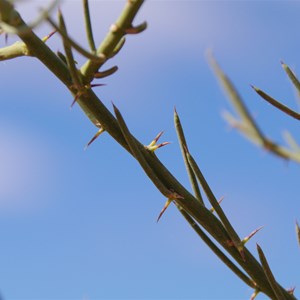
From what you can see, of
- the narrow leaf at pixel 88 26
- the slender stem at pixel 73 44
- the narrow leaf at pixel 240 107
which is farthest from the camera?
the narrow leaf at pixel 88 26

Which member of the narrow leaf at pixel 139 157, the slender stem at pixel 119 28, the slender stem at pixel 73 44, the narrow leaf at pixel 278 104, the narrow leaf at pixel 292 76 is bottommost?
the narrow leaf at pixel 139 157

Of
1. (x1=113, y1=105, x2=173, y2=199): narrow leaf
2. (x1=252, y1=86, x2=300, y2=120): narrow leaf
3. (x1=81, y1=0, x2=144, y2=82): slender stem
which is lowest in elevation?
(x1=113, y1=105, x2=173, y2=199): narrow leaf

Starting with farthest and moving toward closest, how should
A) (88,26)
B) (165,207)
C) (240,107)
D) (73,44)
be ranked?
(165,207), (88,26), (73,44), (240,107)

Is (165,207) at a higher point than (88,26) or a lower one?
lower

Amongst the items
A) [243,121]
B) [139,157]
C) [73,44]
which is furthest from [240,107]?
[139,157]

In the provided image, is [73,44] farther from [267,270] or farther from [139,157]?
[267,270]

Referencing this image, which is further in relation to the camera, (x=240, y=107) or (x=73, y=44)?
(x=73, y=44)

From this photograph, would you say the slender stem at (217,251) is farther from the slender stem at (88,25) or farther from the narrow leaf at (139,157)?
the slender stem at (88,25)

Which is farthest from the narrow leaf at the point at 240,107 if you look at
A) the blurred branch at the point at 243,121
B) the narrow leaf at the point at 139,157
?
the narrow leaf at the point at 139,157

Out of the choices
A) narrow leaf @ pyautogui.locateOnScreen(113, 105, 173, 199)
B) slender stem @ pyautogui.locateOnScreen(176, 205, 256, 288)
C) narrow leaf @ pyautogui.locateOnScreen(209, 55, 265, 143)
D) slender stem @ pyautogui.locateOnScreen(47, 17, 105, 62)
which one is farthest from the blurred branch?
slender stem @ pyautogui.locateOnScreen(176, 205, 256, 288)

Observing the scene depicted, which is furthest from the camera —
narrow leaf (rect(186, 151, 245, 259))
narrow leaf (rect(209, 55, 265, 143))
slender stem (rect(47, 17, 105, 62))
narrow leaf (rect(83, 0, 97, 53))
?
narrow leaf (rect(186, 151, 245, 259))

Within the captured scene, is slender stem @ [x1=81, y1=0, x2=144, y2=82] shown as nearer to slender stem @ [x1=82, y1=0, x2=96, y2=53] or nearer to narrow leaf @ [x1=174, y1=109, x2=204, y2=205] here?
slender stem @ [x1=82, y1=0, x2=96, y2=53]

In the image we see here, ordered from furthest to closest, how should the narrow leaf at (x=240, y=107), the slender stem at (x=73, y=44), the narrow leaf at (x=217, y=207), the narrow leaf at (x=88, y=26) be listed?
the narrow leaf at (x=217, y=207) < the narrow leaf at (x=88, y=26) < the slender stem at (x=73, y=44) < the narrow leaf at (x=240, y=107)
